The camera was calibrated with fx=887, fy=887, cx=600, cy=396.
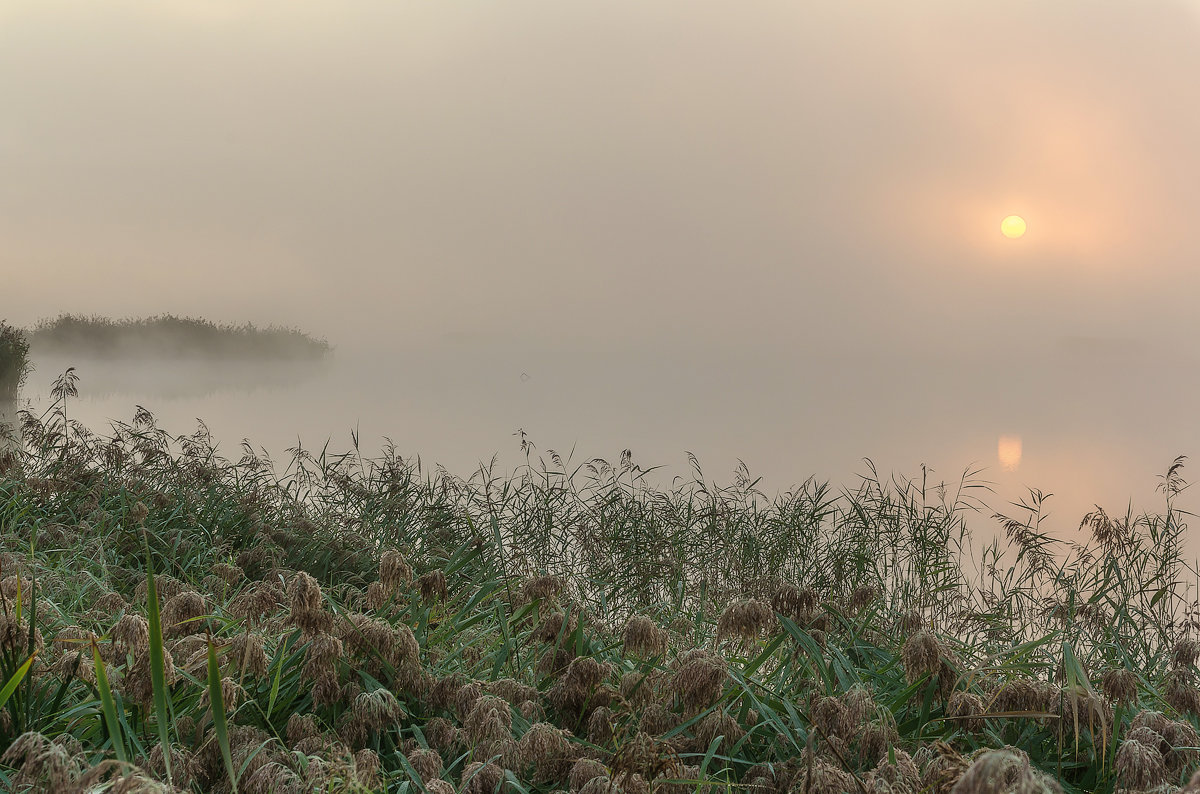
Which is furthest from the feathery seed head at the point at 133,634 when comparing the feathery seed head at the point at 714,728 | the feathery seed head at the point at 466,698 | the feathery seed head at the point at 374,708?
the feathery seed head at the point at 714,728

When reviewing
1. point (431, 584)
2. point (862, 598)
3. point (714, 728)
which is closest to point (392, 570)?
point (431, 584)

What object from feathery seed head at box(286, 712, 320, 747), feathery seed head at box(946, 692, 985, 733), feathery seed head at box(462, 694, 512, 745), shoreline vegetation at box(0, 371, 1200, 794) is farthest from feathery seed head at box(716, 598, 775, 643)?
feathery seed head at box(286, 712, 320, 747)

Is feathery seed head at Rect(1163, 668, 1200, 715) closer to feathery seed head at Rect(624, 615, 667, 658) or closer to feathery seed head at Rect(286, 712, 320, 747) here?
feathery seed head at Rect(624, 615, 667, 658)

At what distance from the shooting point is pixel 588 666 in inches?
94.5

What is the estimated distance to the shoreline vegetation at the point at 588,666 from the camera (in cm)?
196

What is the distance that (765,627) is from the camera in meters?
2.50

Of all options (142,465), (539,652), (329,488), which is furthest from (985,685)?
(142,465)

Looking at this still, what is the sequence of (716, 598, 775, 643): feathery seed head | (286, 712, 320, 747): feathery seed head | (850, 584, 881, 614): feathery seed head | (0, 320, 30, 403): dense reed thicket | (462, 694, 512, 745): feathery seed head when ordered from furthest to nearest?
(0, 320, 30, 403): dense reed thicket, (850, 584, 881, 614): feathery seed head, (716, 598, 775, 643): feathery seed head, (286, 712, 320, 747): feathery seed head, (462, 694, 512, 745): feathery seed head

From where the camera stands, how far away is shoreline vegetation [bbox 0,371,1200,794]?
6.44 ft

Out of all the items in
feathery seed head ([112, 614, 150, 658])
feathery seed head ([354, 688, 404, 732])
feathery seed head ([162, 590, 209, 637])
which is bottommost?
feathery seed head ([354, 688, 404, 732])

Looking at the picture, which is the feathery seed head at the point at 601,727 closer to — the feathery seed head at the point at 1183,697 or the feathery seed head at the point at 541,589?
the feathery seed head at the point at 541,589

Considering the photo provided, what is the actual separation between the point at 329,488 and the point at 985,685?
16.4 ft

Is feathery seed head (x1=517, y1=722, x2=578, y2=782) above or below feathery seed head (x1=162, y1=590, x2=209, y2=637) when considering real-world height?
below

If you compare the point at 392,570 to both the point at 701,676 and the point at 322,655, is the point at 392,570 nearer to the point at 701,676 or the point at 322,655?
the point at 322,655
